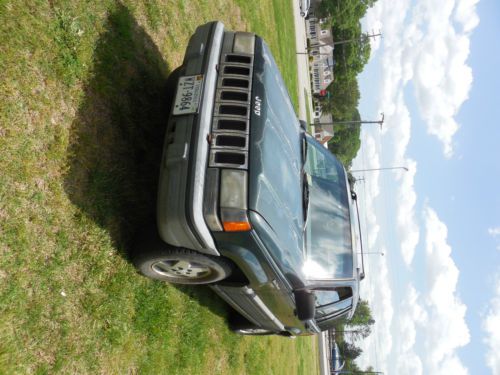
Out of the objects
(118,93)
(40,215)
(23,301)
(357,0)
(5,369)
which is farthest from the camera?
(357,0)

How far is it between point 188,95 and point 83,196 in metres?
1.29

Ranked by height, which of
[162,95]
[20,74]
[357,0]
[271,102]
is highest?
[357,0]

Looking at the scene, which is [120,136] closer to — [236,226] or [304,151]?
[236,226]

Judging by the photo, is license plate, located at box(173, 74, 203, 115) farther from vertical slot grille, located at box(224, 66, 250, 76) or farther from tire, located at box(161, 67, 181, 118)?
tire, located at box(161, 67, 181, 118)

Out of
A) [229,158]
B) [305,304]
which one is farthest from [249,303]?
[229,158]

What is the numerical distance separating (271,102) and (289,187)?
0.87 meters

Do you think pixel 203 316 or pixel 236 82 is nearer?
pixel 236 82

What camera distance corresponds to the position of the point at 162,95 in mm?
5004

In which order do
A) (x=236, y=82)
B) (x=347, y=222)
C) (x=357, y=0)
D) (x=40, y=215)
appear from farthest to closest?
1. (x=357, y=0)
2. (x=347, y=222)
3. (x=236, y=82)
4. (x=40, y=215)

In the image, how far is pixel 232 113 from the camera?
145 inches

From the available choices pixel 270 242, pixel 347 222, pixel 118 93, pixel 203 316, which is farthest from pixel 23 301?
pixel 347 222

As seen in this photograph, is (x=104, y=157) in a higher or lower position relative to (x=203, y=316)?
higher

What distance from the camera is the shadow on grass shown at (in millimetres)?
3684

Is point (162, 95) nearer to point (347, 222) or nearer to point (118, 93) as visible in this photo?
point (118, 93)
